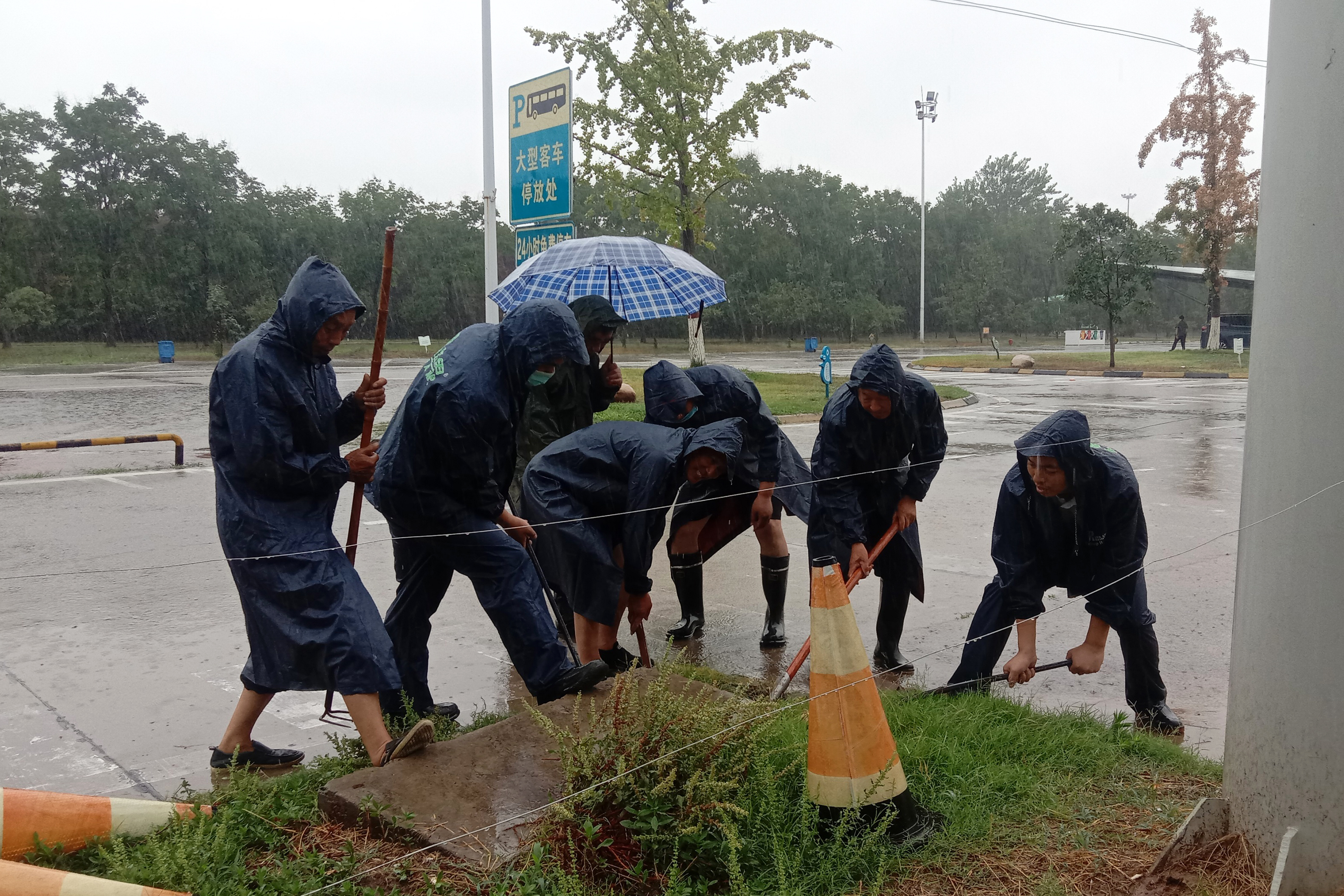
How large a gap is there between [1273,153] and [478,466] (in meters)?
2.43

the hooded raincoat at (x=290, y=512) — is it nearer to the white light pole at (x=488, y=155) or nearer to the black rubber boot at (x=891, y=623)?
the black rubber boot at (x=891, y=623)

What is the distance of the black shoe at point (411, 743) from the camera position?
2920 mm

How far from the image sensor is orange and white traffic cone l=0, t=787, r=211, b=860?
2.49 m

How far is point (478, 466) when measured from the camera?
345cm

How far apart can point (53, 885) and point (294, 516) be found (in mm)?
1324

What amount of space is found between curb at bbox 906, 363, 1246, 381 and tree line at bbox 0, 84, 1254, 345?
19.8ft

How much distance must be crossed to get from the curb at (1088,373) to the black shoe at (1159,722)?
66.8ft

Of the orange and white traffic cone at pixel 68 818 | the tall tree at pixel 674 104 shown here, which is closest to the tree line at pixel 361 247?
the tall tree at pixel 674 104

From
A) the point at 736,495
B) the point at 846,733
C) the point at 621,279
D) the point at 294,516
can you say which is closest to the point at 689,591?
the point at 736,495

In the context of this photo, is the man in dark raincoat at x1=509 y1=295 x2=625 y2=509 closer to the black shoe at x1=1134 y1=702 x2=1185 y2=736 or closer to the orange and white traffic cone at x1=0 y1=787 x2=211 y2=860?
the orange and white traffic cone at x1=0 y1=787 x2=211 y2=860

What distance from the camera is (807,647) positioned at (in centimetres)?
408

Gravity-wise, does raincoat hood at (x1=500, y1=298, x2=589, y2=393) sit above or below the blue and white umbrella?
below

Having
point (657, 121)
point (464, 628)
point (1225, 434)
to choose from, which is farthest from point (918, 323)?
point (464, 628)

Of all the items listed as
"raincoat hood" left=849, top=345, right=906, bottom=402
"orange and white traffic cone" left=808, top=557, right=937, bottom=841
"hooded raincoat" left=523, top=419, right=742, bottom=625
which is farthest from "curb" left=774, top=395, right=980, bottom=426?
"orange and white traffic cone" left=808, top=557, right=937, bottom=841
